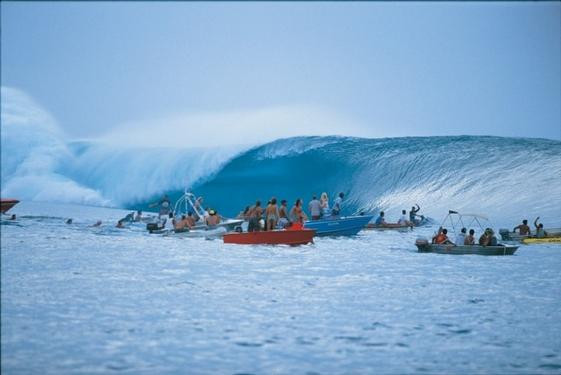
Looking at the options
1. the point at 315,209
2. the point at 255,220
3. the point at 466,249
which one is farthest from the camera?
the point at 315,209

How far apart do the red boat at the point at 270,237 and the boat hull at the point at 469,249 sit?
99.6 inches

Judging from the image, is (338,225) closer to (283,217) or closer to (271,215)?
(283,217)

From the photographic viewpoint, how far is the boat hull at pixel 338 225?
1689 cm

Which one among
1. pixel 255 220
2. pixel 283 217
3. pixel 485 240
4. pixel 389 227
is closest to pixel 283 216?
pixel 283 217

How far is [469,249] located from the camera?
531 inches

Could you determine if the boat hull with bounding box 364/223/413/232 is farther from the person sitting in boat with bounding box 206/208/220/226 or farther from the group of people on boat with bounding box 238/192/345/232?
the person sitting in boat with bounding box 206/208/220/226

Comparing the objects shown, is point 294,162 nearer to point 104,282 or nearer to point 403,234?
point 403,234

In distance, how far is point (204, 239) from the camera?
1509 centimetres

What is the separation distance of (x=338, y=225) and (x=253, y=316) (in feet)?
36.2

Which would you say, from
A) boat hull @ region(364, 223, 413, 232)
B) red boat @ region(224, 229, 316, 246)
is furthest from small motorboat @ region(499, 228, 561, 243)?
red boat @ region(224, 229, 316, 246)

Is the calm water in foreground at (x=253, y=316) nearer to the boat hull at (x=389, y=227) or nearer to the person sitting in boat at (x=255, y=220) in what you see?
the person sitting in boat at (x=255, y=220)

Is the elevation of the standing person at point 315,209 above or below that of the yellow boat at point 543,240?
above

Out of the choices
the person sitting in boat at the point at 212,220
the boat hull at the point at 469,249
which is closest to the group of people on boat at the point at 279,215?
the person sitting in boat at the point at 212,220

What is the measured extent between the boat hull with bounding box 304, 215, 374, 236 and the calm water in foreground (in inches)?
255
